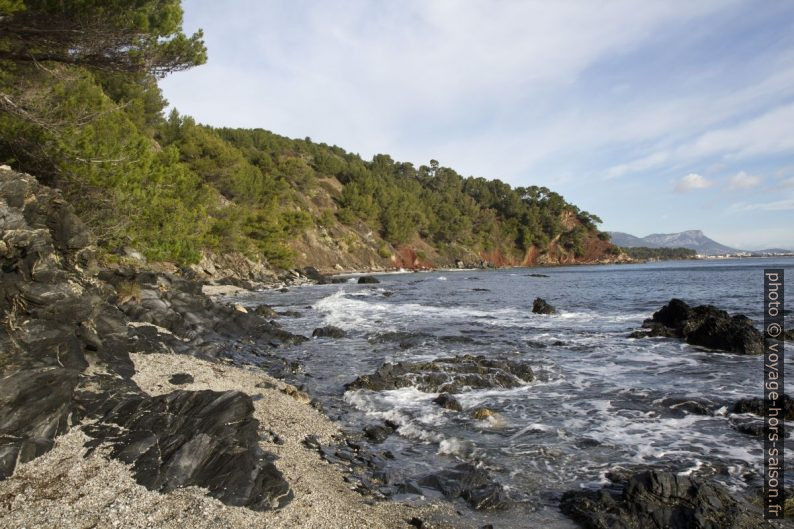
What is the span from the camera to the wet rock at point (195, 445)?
18.9ft

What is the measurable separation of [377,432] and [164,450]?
417cm

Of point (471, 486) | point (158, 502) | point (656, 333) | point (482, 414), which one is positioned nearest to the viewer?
point (158, 502)

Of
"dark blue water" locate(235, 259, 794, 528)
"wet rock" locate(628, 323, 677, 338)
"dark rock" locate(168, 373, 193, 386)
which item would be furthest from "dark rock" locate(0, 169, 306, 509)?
"wet rock" locate(628, 323, 677, 338)

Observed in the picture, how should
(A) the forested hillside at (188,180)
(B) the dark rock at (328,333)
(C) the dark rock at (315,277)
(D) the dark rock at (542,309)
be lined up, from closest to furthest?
(A) the forested hillside at (188,180)
(B) the dark rock at (328,333)
(D) the dark rock at (542,309)
(C) the dark rock at (315,277)

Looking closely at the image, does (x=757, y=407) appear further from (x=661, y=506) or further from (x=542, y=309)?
(x=542, y=309)

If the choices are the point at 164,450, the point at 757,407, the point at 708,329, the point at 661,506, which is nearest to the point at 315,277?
the point at 708,329

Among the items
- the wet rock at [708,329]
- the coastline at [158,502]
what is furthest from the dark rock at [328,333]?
the wet rock at [708,329]

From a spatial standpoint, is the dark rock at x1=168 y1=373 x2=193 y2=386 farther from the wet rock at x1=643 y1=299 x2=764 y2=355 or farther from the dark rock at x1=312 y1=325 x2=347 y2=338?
the wet rock at x1=643 y1=299 x2=764 y2=355

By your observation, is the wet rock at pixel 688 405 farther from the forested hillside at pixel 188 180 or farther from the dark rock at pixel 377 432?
the forested hillside at pixel 188 180

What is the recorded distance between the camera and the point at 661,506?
245 inches

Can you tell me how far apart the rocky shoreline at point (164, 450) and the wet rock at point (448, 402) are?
0.06 metres

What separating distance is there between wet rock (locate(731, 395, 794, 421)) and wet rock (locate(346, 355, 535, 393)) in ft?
16.2

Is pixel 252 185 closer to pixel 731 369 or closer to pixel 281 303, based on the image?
pixel 281 303

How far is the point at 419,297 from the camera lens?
37719mm
